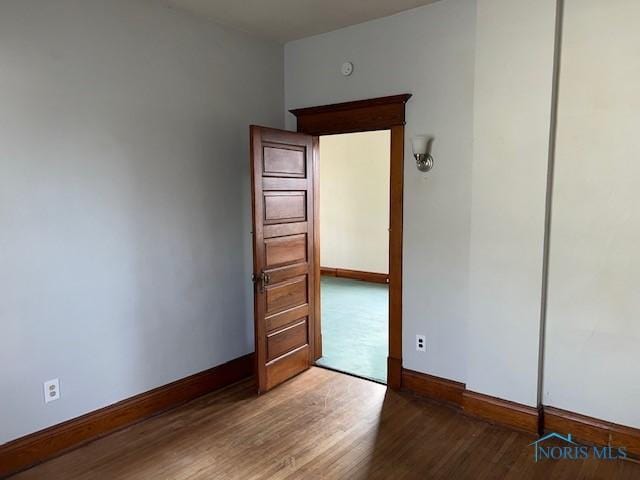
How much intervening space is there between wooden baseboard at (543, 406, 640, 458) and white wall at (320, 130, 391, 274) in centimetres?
444

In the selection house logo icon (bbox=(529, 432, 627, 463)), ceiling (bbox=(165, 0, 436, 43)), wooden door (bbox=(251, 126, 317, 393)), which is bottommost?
house logo icon (bbox=(529, 432, 627, 463))

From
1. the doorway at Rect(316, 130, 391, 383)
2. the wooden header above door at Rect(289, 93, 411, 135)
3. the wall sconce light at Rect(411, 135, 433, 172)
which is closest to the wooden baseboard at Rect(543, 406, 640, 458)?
the wall sconce light at Rect(411, 135, 433, 172)

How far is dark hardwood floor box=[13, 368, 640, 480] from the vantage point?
241cm

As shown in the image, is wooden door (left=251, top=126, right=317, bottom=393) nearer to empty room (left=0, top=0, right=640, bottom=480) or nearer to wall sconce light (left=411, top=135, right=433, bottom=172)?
empty room (left=0, top=0, right=640, bottom=480)

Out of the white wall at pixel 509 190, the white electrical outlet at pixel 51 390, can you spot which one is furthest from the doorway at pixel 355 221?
the white electrical outlet at pixel 51 390

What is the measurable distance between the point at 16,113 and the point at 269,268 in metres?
1.80

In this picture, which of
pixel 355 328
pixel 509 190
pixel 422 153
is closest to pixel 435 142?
pixel 422 153

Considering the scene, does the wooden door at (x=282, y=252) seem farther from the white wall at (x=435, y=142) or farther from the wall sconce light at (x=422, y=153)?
the wall sconce light at (x=422, y=153)

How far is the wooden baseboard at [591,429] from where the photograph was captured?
253 centimetres

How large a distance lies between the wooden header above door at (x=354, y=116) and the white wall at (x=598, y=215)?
3.50 feet

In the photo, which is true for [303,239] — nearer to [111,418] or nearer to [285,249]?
[285,249]

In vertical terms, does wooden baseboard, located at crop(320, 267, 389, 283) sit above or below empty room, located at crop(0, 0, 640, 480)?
below

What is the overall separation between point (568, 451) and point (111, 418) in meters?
2.71

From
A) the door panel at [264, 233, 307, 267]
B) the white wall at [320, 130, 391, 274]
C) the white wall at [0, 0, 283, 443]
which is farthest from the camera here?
the white wall at [320, 130, 391, 274]
